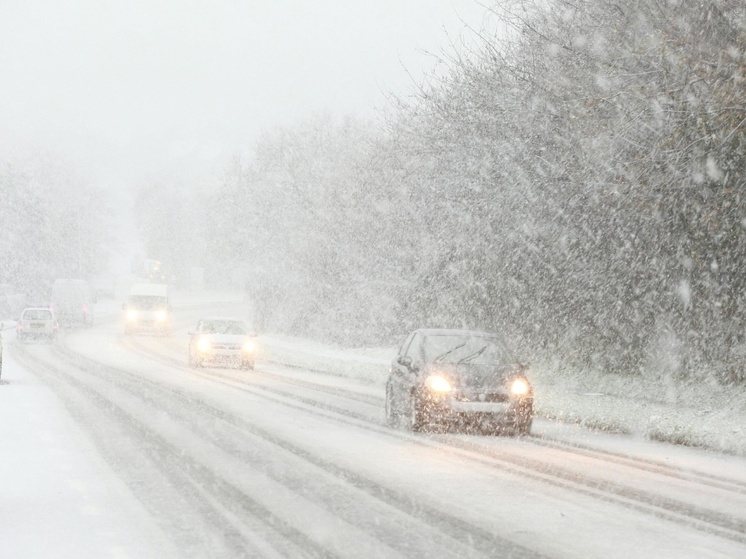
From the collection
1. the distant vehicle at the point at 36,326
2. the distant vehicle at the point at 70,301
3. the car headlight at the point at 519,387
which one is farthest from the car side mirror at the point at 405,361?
the distant vehicle at the point at 70,301

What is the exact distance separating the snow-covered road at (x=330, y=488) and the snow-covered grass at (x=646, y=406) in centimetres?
66

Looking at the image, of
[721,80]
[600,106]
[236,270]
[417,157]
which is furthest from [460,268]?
[236,270]

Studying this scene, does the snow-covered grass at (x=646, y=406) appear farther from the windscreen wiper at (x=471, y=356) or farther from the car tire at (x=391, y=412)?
the car tire at (x=391, y=412)

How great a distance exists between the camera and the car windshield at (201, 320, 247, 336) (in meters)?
34.5

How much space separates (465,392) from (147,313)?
42.9 m

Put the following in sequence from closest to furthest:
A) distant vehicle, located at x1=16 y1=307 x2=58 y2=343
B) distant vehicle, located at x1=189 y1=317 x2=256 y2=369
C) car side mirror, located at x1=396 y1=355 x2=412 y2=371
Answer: car side mirror, located at x1=396 y1=355 x2=412 y2=371
distant vehicle, located at x1=189 y1=317 x2=256 y2=369
distant vehicle, located at x1=16 y1=307 x2=58 y2=343

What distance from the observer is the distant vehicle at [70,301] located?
63.6 metres

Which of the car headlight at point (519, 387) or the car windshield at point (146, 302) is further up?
the car windshield at point (146, 302)

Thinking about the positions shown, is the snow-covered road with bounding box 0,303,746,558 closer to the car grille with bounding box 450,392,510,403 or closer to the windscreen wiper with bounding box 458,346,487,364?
the car grille with bounding box 450,392,510,403

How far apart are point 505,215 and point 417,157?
8.98m

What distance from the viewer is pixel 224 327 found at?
34.9 metres

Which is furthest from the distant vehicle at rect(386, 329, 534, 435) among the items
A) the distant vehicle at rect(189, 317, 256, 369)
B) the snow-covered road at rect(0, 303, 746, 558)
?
the distant vehicle at rect(189, 317, 256, 369)

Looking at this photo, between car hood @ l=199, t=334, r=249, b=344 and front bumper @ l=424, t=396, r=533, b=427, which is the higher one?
car hood @ l=199, t=334, r=249, b=344

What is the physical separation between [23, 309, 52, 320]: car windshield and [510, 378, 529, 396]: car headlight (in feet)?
121
